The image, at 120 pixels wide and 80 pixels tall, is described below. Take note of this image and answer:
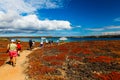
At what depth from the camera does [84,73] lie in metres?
22.1

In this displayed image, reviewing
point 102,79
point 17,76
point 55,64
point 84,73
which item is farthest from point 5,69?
point 102,79

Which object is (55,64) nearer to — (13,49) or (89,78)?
(13,49)

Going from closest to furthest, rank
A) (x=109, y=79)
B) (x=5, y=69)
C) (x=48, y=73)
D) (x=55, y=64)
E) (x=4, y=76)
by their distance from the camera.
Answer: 1. (x=109, y=79)
2. (x=4, y=76)
3. (x=48, y=73)
4. (x=5, y=69)
5. (x=55, y=64)

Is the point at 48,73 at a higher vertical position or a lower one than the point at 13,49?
lower

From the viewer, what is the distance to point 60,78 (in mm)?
19531

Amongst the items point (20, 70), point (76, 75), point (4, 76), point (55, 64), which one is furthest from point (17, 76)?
point (55, 64)

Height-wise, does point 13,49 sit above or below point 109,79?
above

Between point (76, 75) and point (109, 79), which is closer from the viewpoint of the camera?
point (109, 79)

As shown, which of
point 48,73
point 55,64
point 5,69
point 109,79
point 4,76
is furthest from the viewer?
point 55,64

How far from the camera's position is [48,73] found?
21.9 m

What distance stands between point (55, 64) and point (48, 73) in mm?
5696

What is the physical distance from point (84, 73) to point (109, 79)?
12.4ft

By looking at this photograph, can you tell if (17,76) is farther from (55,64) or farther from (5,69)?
(55,64)

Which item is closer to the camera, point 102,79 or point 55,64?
point 102,79
